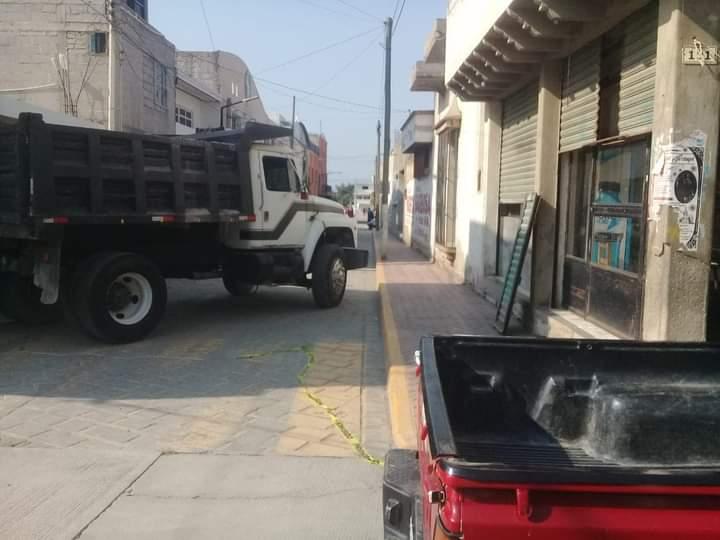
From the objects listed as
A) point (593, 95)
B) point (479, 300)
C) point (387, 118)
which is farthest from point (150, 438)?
point (387, 118)

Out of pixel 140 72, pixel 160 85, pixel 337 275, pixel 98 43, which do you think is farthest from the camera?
pixel 160 85

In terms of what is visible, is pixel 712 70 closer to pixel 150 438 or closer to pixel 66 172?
pixel 150 438

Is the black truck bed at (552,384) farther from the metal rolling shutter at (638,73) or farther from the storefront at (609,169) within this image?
the metal rolling shutter at (638,73)

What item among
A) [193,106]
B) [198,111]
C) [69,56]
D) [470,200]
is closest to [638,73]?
[470,200]

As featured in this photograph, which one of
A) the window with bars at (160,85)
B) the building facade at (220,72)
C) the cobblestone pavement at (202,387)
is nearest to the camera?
the cobblestone pavement at (202,387)

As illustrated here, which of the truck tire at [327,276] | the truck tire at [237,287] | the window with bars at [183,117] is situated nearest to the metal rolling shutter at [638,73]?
the truck tire at [327,276]

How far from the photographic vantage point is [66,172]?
7.64 metres

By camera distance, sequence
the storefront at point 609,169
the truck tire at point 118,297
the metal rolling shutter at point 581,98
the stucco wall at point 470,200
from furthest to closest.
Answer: the stucco wall at point 470,200 → the truck tire at point 118,297 → the metal rolling shutter at point 581,98 → the storefront at point 609,169

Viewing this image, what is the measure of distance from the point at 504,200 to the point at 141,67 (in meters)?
13.1

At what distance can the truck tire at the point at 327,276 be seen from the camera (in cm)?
1142

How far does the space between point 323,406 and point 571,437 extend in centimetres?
328

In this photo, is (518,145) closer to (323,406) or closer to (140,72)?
(323,406)

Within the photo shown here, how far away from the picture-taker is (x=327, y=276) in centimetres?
1148

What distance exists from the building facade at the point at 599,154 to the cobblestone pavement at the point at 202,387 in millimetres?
2380
